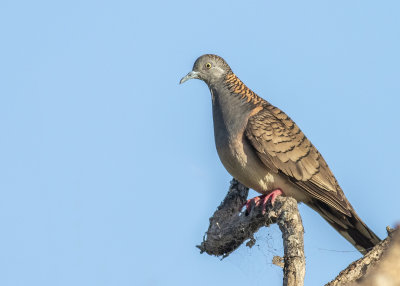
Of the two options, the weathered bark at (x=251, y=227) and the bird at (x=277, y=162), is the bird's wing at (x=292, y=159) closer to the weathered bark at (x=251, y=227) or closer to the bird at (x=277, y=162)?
the bird at (x=277, y=162)

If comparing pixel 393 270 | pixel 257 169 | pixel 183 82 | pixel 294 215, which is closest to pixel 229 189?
pixel 257 169

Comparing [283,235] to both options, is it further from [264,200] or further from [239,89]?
[239,89]

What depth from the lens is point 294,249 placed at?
388cm

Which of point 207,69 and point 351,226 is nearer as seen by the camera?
point 351,226

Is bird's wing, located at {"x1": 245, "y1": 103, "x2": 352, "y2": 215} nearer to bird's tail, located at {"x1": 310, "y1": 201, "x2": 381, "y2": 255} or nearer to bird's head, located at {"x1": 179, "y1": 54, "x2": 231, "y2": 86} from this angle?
bird's tail, located at {"x1": 310, "y1": 201, "x2": 381, "y2": 255}

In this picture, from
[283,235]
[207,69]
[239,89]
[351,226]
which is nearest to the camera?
[283,235]

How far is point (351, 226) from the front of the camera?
578 centimetres

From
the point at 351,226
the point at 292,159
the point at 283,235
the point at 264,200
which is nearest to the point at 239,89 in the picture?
the point at 292,159

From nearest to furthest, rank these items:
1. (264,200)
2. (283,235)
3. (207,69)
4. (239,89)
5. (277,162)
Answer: (283,235), (264,200), (277,162), (239,89), (207,69)

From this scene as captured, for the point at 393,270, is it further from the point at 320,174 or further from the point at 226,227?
the point at 320,174

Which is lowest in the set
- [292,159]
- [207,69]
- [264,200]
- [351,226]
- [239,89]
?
[351,226]

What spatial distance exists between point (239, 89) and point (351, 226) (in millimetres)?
1968

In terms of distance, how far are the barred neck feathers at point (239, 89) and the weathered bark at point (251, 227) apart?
Answer: 38.7 inches

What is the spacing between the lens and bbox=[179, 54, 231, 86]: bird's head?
644 cm
